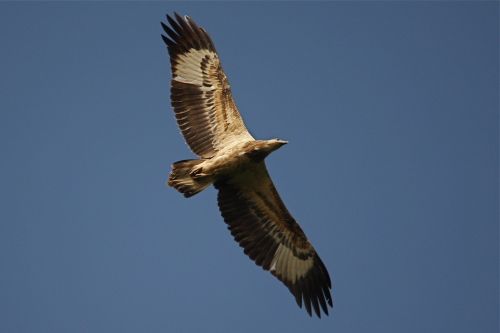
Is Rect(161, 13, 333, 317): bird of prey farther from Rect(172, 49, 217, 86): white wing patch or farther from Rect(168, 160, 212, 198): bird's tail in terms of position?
Rect(168, 160, 212, 198): bird's tail

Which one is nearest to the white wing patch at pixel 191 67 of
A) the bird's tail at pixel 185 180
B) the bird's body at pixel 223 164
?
the bird's body at pixel 223 164

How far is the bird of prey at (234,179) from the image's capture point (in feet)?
32.0

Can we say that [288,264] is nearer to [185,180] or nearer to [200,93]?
[185,180]

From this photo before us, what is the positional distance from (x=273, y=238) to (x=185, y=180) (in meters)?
1.93

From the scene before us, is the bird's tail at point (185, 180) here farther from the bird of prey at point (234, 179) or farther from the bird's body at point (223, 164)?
the bird of prey at point (234, 179)

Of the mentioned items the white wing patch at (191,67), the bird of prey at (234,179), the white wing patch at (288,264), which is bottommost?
the white wing patch at (288,264)

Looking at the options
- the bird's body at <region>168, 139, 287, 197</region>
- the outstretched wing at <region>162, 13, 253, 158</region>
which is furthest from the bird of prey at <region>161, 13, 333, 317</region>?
the bird's body at <region>168, 139, 287, 197</region>

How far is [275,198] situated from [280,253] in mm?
929

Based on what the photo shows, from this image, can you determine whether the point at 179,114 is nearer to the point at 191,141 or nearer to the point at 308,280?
the point at 191,141

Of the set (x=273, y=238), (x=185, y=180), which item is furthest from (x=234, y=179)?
(x=273, y=238)

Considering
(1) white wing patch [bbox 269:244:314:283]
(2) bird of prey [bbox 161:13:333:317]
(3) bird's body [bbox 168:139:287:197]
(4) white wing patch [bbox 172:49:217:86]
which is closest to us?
(3) bird's body [bbox 168:139:287:197]

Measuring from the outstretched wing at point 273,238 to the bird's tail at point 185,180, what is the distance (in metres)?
0.67

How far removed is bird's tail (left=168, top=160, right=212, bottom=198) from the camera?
896 cm

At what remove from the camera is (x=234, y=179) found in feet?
31.5
